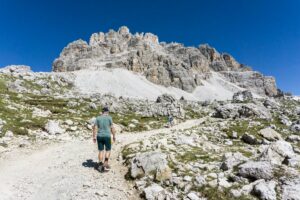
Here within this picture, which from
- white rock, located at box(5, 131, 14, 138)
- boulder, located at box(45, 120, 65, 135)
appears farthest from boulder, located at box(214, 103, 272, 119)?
white rock, located at box(5, 131, 14, 138)

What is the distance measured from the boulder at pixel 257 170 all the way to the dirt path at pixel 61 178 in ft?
15.1

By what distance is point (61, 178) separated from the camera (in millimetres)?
13438

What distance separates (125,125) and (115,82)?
451ft

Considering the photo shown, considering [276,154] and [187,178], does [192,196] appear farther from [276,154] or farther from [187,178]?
[276,154]

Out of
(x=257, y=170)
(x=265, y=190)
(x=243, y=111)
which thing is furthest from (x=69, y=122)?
(x=243, y=111)

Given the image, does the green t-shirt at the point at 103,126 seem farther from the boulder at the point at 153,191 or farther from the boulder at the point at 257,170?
the boulder at the point at 257,170

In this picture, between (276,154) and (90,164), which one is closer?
(276,154)

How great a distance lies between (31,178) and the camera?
44.4 feet

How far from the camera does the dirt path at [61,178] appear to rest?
11414 mm

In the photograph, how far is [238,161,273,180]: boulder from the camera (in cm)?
1065

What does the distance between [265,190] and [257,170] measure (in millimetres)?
1241

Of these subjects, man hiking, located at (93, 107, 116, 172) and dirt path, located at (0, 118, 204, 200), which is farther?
man hiking, located at (93, 107, 116, 172)

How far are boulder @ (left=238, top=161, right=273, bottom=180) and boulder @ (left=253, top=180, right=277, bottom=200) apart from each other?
465mm

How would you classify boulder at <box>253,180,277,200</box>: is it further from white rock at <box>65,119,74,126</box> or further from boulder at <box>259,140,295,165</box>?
white rock at <box>65,119,74,126</box>
